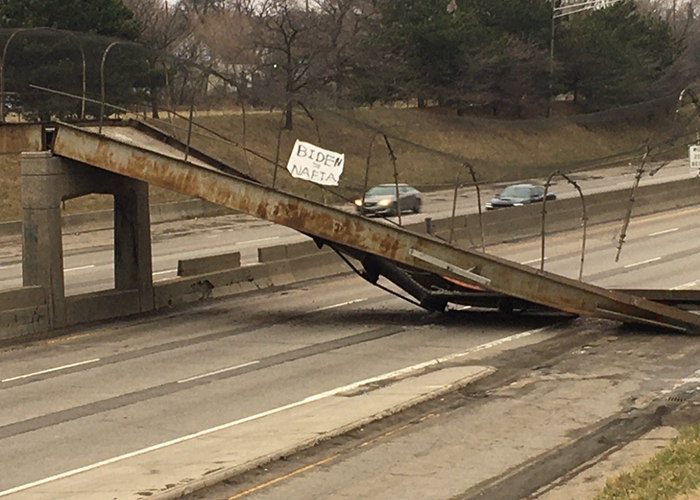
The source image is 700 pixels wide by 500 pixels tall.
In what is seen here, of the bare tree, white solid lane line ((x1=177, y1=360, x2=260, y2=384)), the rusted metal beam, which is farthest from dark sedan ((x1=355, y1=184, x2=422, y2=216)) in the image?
white solid lane line ((x1=177, y1=360, x2=260, y2=384))

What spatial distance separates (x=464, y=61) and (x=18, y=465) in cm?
6826

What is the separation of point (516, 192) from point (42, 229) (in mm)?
29446

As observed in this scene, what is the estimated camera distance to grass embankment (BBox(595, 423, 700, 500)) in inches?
385

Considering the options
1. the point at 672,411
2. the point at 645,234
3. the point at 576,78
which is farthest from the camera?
the point at 576,78

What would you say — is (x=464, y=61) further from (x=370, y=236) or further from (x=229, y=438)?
(x=229, y=438)

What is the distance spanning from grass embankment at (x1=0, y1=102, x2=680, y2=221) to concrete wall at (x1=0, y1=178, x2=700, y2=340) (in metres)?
11.7

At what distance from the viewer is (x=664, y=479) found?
404 inches

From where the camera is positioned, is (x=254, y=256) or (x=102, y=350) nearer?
(x=102, y=350)

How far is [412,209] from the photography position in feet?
162

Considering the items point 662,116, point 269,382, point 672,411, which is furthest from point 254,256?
point 662,116

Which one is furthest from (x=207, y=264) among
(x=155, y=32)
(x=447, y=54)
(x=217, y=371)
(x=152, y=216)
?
(x=447, y=54)

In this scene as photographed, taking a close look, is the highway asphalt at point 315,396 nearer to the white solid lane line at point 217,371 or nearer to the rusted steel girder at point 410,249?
the white solid lane line at point 217,371

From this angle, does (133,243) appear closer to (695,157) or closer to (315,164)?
(315,164)

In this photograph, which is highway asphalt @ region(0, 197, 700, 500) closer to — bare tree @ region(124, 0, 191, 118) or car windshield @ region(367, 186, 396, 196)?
car windshield @ region(367, 186, 396, 196)
